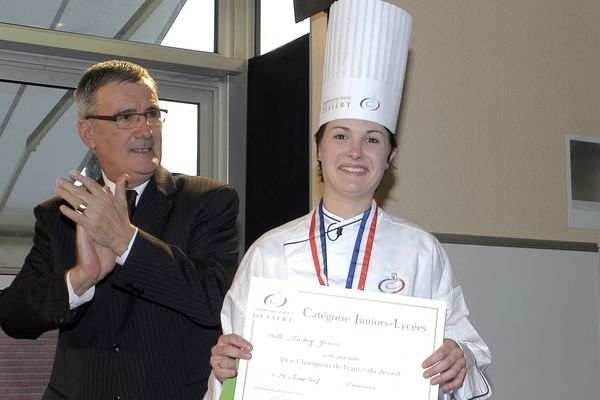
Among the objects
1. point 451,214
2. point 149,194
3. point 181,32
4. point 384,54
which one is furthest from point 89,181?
point 181,32

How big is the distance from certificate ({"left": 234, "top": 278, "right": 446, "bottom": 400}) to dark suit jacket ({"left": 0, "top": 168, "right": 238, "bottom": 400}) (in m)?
0.41

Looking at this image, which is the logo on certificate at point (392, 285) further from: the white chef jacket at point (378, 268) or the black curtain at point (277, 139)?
the black curtain at point (277, 139)

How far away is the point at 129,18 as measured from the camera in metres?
3.57

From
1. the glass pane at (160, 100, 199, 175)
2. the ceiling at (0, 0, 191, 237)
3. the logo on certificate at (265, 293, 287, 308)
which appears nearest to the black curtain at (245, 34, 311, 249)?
the glass pane at (160, 100, 199, 175)

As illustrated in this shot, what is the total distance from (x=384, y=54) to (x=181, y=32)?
181 cm

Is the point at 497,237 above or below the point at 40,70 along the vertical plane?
below

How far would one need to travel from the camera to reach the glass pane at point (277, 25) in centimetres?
342

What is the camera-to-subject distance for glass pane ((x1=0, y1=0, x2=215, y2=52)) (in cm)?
338

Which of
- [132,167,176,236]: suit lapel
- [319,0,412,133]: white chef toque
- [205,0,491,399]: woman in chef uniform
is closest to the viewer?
[205,0,491,399]: woman in chef uniform

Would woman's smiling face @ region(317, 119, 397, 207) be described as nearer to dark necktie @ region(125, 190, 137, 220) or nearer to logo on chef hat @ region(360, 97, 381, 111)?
logo on chef hat @ region(360, 97, 381, 111)

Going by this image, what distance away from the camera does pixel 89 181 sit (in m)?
2.01

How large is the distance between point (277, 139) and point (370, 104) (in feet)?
4.76

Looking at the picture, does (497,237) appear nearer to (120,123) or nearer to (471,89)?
(471,89)

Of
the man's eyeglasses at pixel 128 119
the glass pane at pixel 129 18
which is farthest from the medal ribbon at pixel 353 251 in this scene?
the glass pane at pixel 129 18
